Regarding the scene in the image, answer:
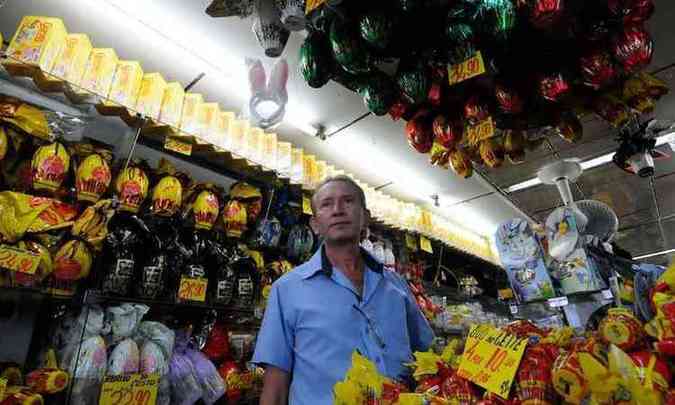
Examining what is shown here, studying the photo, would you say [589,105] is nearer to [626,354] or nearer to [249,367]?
[626,354]

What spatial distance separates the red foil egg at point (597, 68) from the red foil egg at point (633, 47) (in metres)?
0.04

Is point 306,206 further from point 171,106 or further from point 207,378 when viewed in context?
point 207,378

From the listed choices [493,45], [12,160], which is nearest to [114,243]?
[12,160]

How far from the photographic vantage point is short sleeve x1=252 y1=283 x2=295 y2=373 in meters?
1.23

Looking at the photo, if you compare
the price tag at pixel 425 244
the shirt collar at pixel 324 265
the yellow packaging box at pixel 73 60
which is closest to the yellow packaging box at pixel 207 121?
the yellow packaging box at pixel 73 60

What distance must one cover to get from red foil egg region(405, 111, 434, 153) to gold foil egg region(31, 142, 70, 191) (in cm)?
180

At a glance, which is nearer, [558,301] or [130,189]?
[130,189]

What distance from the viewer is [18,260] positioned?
125cm

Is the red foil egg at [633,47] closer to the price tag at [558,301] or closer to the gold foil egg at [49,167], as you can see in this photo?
the price tag at [558,301]

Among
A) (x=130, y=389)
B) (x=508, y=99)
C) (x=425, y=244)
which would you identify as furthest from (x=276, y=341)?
(x=425, y=244)

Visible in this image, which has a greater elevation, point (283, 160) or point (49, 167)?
point (283, 160)

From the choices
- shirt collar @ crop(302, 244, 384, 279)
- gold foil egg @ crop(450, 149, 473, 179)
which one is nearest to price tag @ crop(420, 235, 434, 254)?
gold foil egg @ crop(450, 149, 473, 179)

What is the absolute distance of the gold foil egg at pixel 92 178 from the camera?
1562mm

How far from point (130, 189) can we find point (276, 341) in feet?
3.45
